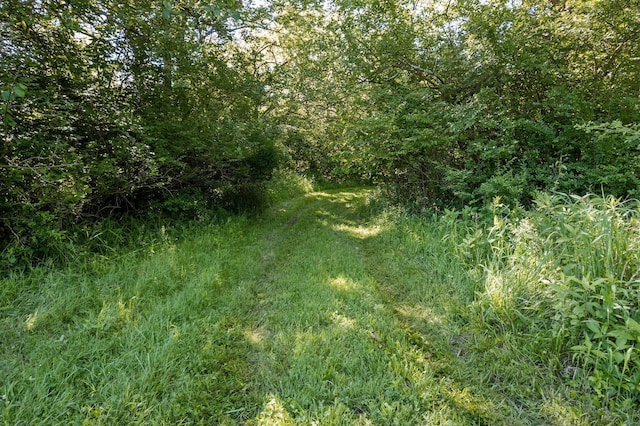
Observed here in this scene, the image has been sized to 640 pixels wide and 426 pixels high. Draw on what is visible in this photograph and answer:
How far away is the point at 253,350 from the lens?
2.83 meters

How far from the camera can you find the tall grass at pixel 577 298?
2219 millimetres

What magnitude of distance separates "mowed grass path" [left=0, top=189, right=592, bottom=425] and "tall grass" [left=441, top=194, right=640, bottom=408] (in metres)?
0.29

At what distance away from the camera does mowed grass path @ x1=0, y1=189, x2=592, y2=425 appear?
2.12 m

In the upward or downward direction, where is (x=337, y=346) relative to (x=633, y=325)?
downward

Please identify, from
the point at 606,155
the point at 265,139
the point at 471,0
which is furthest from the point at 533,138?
the point at 265,139

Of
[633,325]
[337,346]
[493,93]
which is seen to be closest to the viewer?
[633,325]

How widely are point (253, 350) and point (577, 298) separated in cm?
299

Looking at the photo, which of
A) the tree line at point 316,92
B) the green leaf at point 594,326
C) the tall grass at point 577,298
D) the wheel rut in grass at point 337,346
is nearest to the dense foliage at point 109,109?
the tree line at point 316,92

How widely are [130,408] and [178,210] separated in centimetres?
515

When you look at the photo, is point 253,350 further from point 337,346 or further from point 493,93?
point 493,93

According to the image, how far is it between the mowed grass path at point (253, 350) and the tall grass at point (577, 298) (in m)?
0.29

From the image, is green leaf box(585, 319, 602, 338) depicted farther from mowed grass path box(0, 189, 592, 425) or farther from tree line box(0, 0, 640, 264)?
tree line box(0, 0, 640, 264)

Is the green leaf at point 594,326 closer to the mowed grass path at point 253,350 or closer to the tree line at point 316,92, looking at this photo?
the mowed grass path at point 253,350

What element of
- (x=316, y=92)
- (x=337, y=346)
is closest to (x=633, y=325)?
(x=337, y=346)
